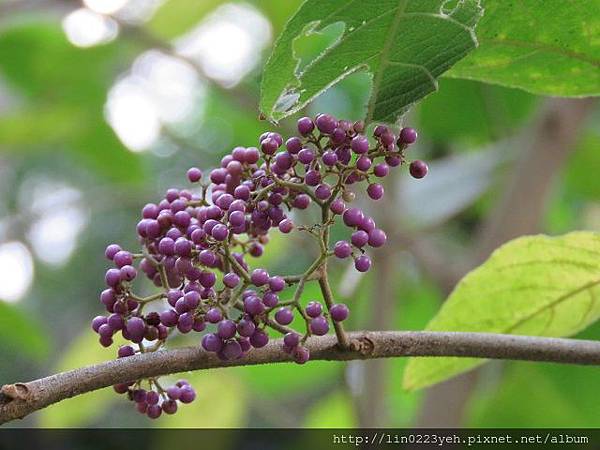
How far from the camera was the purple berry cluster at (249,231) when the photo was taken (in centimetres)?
49

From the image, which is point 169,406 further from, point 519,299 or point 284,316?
point 519,299

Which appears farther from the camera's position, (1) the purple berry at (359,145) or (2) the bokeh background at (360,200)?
(2) the bokeh background at (360,200)

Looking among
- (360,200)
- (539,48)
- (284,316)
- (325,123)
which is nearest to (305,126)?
(325,123)

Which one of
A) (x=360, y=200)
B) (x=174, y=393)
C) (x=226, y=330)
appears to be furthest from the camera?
(x=360, y=200)

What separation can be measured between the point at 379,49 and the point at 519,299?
10.2 inches

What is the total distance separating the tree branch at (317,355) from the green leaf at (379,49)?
14 cm

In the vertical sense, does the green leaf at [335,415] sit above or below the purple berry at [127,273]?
below

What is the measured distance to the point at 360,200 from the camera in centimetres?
138

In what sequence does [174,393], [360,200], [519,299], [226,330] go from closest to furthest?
[226,330] < [174,393] < [519,299] < [360,200]

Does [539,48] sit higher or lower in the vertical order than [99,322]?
higher

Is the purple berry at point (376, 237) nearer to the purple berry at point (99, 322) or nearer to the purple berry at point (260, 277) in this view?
the purple berry at point (260, 277)

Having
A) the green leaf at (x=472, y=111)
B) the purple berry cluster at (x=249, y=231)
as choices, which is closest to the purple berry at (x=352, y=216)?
the purple berry cluster at (x=249, y=231)

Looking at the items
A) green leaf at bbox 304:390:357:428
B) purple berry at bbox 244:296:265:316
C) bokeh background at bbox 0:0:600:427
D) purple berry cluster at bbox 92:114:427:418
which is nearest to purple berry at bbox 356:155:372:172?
purple berry cluster at bbox 92:114:427:418

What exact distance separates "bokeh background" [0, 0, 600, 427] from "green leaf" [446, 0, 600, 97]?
62 cm
